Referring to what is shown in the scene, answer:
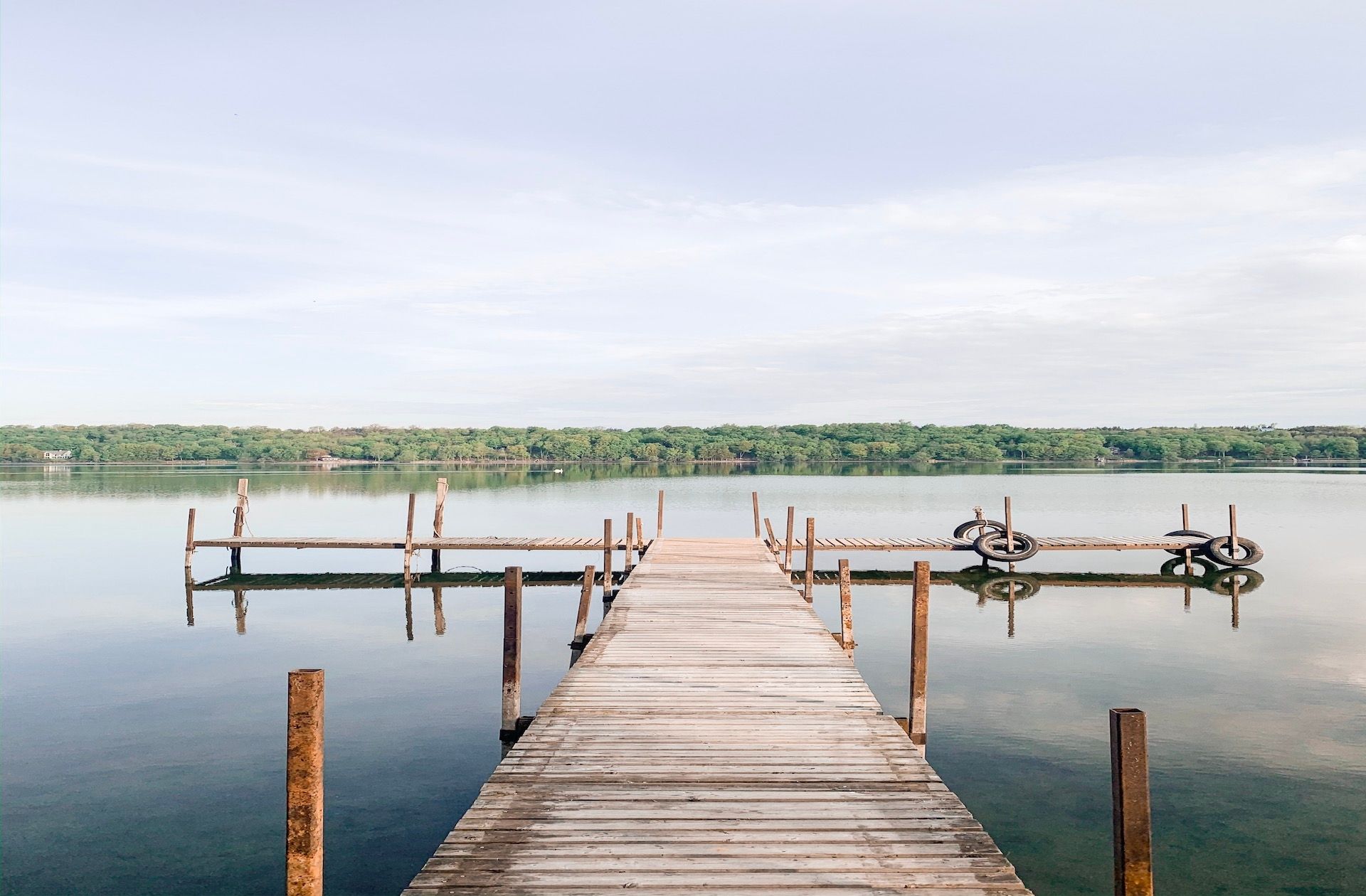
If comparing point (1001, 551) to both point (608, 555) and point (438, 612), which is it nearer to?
point (608, 555)

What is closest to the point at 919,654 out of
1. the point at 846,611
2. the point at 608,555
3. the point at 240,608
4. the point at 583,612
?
the point at 846,611

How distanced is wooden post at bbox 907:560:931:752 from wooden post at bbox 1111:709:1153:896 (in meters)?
5.40

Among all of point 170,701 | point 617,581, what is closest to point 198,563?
point 617,581

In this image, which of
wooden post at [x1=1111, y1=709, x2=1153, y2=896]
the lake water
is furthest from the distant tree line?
wooden post at [x1=1111, y1=709, x2=1153, y2=896]

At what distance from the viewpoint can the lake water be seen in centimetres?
869

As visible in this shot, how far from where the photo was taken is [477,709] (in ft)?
44.5

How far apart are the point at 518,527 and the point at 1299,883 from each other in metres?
34.0

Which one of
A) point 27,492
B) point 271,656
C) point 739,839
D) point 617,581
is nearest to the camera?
point 739,839

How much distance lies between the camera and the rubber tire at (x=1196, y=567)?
2725 centimetres

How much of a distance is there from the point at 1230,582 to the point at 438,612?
22.9 metres

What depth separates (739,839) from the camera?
220 inches

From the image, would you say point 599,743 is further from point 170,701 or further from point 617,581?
point 617,581

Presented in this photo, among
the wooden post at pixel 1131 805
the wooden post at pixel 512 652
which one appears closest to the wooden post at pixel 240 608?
the wooden post at pixel 512 652

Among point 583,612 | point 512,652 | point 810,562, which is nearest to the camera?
point 512,652
